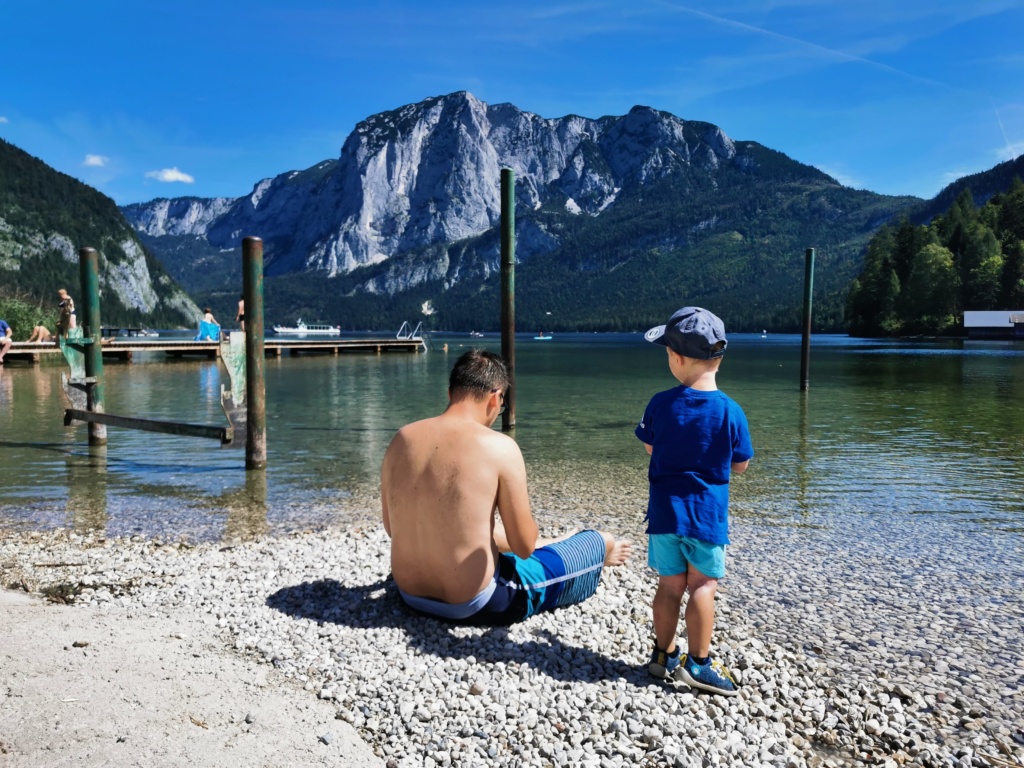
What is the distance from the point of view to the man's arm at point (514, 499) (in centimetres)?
407

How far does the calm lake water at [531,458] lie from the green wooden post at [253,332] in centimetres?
93

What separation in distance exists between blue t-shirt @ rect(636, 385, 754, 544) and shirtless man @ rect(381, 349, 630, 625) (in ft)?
2.68

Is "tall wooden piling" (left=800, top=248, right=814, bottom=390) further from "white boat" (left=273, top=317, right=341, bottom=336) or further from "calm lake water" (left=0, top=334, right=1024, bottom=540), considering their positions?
"white boat" (left=273, top=317, right=341, bottom=336)

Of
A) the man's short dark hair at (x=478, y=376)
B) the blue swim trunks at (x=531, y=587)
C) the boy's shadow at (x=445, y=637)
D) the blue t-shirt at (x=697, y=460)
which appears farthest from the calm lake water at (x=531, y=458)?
the blue t-shirt at (x=697, y=460)

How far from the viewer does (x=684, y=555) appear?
3.83 metres

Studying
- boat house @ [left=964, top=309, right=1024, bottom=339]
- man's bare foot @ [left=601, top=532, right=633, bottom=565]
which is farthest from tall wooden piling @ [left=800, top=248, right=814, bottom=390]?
boat house @ [left=964, top=309, right=1024, bottom=339]

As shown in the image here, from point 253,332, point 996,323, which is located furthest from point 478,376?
point 996,323

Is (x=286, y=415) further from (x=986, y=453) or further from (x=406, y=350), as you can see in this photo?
(x=406, y=350)

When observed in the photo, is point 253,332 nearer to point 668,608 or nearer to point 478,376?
point 478,376

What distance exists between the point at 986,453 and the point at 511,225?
1019 cm

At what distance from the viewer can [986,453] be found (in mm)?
13469

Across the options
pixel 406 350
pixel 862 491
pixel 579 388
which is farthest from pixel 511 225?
pixel 406 350

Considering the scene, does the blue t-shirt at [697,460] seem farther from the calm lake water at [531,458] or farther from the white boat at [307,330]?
the white boat at [307,330]

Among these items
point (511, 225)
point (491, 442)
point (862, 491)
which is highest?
point (511, 225)
